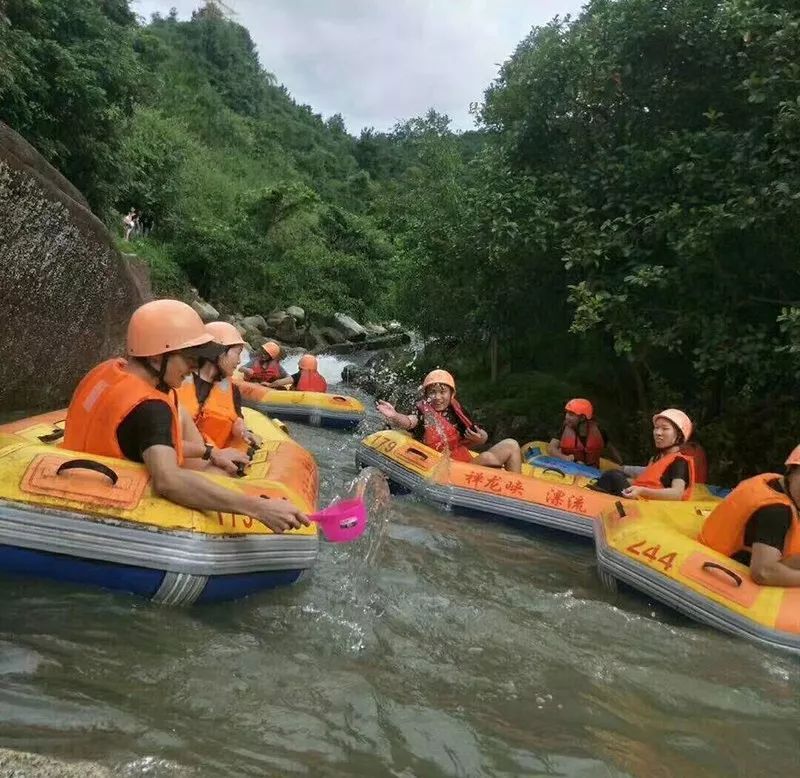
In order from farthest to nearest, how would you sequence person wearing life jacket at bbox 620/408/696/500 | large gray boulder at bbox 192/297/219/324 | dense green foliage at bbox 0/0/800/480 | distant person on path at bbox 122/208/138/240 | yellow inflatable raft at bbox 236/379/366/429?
large gray boulder at bbox 192/297/219/324
distant person on path at bbox 122/208/138/240
yellow inflatable raft at bbox 236/379/366/429
dense green foliage at bbox 0/0/800/480
person wearing life jacket at bbox 620/408/696/500

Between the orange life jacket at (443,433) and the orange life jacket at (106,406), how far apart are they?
13.9 feet

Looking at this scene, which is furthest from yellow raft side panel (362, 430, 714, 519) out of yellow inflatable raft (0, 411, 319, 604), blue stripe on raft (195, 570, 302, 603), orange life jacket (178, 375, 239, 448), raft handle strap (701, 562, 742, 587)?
yellow inflatable raft (0, 411, 319, 604)

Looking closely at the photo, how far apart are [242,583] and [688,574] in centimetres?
259

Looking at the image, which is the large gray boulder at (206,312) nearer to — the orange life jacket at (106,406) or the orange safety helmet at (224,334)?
the orange safety helmet at (224,334)

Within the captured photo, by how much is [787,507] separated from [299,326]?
22.0 metres

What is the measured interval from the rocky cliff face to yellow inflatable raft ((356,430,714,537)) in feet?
13.1

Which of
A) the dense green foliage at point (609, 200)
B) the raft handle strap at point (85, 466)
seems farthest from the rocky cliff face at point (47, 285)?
the raft handle strap at point (85, 466)

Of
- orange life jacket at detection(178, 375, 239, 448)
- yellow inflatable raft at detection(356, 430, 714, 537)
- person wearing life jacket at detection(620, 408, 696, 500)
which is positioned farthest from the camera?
yellow inflatable raft at detection(356, 430, 714, 537)

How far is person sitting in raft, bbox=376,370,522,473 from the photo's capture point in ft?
25.3

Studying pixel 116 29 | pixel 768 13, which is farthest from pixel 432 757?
pixel 116 29

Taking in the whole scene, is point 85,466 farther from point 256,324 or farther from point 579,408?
point 256,324

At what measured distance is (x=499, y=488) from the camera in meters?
7.11

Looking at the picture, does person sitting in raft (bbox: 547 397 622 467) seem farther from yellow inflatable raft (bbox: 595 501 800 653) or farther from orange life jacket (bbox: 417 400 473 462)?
yellow inflatable raft (bbox: 595 501 800 653)

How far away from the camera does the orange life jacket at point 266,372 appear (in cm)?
1296
